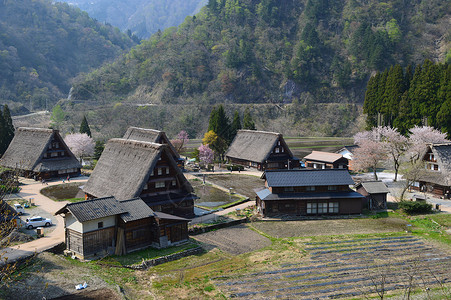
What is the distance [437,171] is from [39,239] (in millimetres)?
37313

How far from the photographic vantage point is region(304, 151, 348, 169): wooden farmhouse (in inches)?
2074

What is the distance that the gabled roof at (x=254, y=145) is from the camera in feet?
178

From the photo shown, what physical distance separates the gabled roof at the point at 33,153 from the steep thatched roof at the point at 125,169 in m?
Result: 16.6

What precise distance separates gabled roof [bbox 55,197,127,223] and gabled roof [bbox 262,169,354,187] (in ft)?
47.2

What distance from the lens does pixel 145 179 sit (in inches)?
1221

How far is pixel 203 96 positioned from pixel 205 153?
44.7 m

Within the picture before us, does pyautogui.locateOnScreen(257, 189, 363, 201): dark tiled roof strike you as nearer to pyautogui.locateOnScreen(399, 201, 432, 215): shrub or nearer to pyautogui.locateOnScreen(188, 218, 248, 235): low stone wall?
pyautogui.locateOnScreen(188, 218, 248, 235): low stone wall

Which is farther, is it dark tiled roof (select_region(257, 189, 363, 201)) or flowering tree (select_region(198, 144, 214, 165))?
flowering tree (select_region(198, 144, 214, 165))

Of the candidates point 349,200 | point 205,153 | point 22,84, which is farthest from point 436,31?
point 22,84

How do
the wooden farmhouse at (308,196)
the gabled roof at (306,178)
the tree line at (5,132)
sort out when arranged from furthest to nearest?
the tree line at (5,132) < the gabled roof at (306,178) < the wooden farmhouse at (308,196)

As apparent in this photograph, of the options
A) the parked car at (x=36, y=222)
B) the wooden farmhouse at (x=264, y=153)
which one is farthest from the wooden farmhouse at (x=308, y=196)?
the parked car at (x=36, y=222)

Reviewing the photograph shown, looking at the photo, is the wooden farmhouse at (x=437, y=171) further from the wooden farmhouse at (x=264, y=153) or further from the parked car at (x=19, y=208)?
the parked car at (x=19, y=208)

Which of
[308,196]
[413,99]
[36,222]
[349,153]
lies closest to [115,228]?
[36,222]

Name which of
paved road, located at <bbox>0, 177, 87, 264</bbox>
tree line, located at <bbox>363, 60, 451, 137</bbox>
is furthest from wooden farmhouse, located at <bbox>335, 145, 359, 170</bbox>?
paved road, located at <bbox>0, 177, 87, 264</bbox>
